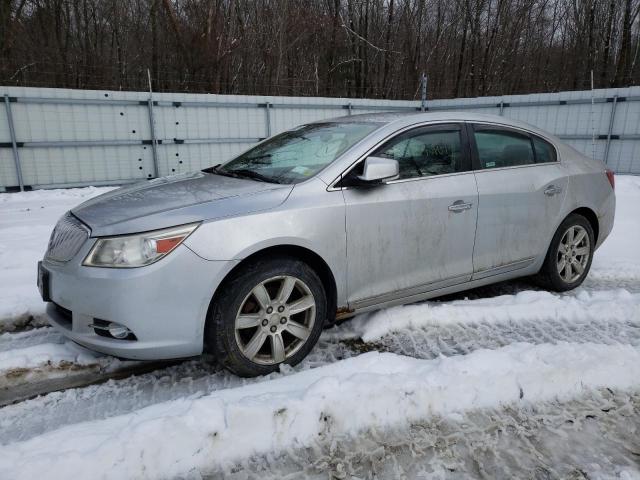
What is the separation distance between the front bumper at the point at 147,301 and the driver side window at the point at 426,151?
4.79ft

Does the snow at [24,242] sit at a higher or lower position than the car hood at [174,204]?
lower

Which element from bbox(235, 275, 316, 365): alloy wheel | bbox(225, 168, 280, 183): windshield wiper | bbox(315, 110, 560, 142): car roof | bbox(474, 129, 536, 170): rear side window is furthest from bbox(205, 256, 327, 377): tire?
bbox(474, 129, 536, 170): rear side window

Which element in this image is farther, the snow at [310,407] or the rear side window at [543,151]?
the rear side window at [543,151]

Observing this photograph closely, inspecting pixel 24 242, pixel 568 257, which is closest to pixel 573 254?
pixel 568 257

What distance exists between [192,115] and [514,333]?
9.25m

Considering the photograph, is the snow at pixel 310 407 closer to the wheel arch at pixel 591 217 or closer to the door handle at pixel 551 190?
the door handle at pixel 551 190

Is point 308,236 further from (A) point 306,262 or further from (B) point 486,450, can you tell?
(B) point 486,450

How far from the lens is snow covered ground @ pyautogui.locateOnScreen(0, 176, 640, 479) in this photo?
2117 mm

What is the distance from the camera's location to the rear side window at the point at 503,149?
149 inches

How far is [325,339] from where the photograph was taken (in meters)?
3.39

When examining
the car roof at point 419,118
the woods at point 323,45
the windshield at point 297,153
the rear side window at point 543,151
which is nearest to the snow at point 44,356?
the windshield at point 297,153

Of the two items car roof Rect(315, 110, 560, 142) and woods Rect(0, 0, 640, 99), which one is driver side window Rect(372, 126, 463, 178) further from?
woods Rect(0, 0, 640, 99)

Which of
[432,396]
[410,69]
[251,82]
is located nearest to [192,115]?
[251,82]

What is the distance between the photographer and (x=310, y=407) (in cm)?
238
